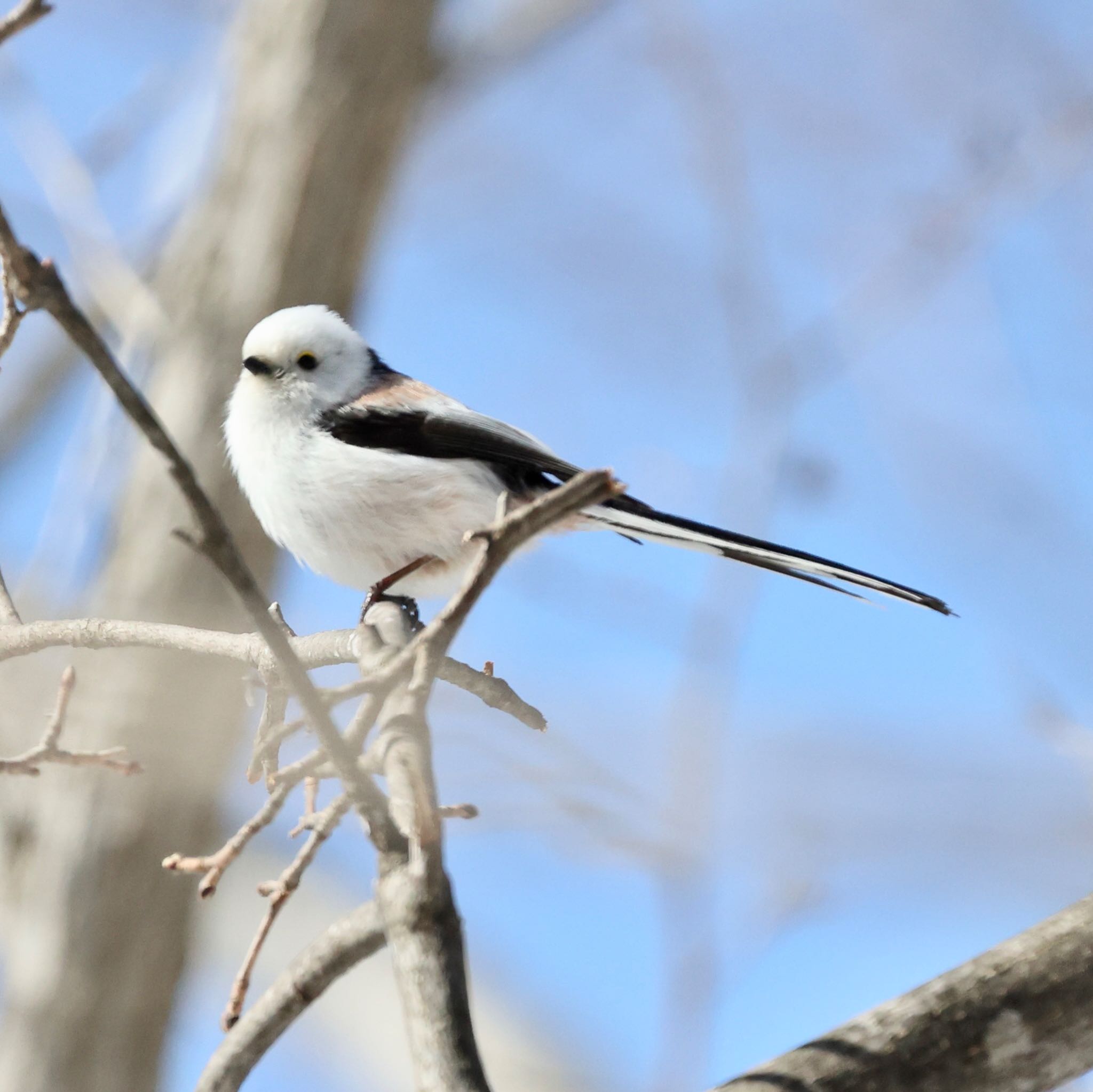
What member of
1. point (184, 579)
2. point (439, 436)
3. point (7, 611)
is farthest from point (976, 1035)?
point (184, 579)

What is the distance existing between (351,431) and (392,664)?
1017 mm

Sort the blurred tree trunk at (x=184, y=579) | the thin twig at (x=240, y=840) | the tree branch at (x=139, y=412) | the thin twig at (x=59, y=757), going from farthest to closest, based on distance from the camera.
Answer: the blurred tree trunk at (x=184, y=579), the thin twig at (x=59, y=757), the thin twig at (x=240, y=840), the tree branch at (x=139, y=412)

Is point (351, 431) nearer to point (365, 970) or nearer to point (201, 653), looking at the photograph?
point (201, 653)

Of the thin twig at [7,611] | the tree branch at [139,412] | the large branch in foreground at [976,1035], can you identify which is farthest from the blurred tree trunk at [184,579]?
the tree branch at [139,412]

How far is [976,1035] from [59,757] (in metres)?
1.20

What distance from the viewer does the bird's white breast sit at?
197 cm

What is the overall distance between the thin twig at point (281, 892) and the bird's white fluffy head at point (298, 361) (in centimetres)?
98

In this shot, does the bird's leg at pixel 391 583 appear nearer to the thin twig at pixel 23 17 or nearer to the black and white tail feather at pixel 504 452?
the black and white tail feather at pixel 504 452

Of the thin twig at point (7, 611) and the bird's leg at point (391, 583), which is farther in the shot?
the bird's leg at point (391, 583)

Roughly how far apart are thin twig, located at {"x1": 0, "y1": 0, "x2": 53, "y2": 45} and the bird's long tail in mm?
967

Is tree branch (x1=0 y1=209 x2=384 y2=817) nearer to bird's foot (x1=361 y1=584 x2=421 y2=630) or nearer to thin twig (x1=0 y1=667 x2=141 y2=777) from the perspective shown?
thin twig (x1=0 y1=667 x2=141 y2=777)

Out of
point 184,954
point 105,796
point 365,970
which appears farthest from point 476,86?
point 365,970

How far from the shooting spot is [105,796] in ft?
11.6

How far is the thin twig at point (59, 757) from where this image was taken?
1.64 m
